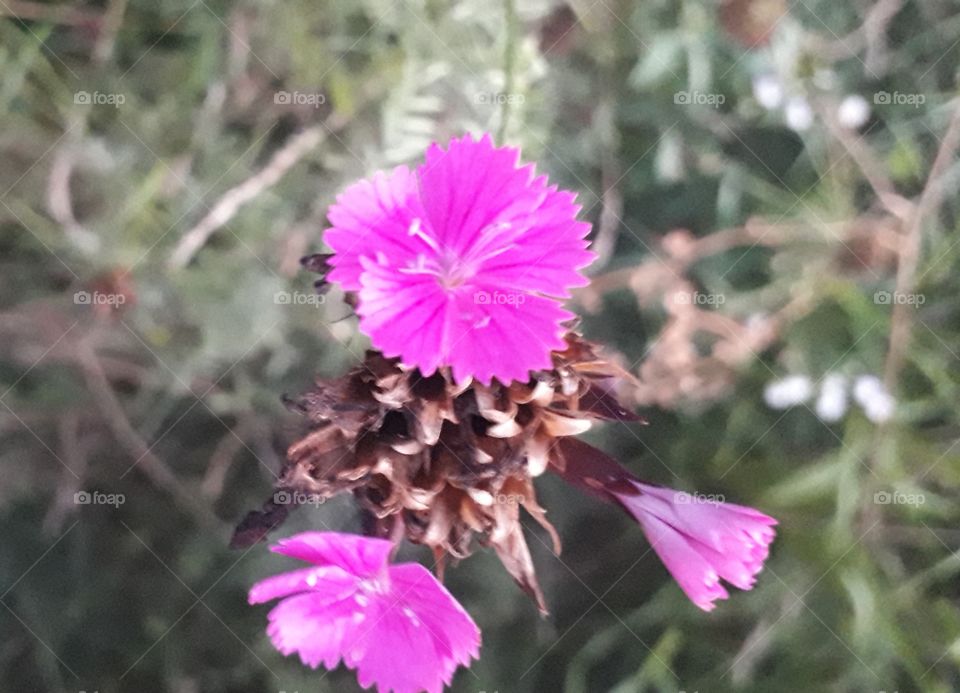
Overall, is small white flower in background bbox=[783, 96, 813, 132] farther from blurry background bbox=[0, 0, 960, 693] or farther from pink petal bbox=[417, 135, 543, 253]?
pink petal bbox=[417, 135, 543, 253]

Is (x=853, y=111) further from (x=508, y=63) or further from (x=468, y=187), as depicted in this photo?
(x=468, y=187)

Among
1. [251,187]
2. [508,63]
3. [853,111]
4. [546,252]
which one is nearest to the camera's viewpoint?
[546,252]

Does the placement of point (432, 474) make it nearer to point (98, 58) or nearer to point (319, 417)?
point (319, 417)

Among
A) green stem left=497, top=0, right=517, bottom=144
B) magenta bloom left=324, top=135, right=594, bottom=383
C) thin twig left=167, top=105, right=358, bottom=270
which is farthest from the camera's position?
thin twig left=167, top=105, right=358, bottom=270

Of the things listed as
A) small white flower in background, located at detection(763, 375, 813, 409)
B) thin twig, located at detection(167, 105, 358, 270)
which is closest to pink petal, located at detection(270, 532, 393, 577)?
thin twig, located at detection(167, 105, 358, 270)

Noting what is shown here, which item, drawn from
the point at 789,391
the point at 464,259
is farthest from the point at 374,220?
the point at 789,391

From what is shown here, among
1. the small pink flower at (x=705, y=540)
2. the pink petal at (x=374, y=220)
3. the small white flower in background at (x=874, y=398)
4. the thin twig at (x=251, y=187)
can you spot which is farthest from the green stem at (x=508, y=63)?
the small white flower in background at (x=874, y=398)
